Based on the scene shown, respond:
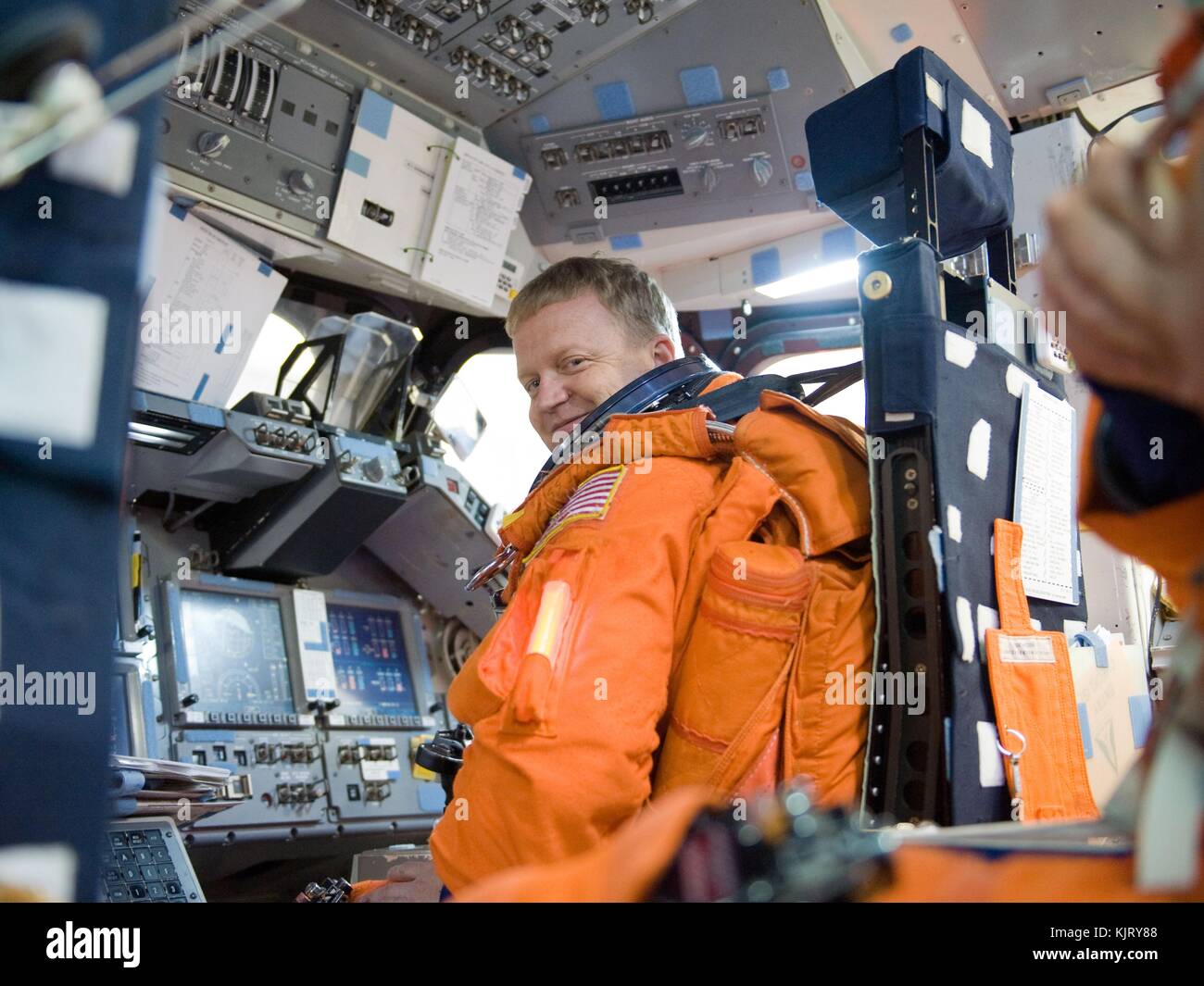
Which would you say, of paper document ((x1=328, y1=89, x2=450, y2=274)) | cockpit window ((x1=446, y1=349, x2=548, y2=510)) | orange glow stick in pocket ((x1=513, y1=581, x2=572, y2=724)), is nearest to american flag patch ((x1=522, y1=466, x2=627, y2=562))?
orange glow stick in pocket ((x1=513, y1=581, x2=572, y2=724))

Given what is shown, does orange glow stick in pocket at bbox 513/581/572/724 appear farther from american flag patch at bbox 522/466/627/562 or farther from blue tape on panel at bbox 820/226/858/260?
blue tape on panel at bbox 820/226/858/260

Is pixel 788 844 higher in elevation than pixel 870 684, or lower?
lower

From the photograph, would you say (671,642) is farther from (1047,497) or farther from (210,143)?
A: (210,143)

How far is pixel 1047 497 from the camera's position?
7.20 ft

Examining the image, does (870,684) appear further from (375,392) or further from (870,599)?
(375,392)

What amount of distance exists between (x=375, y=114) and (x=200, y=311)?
1.01 metres

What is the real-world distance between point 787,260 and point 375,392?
1.88 metres

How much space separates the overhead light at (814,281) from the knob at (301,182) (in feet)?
6.61

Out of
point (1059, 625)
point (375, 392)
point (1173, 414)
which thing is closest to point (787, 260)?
point (375, 392)

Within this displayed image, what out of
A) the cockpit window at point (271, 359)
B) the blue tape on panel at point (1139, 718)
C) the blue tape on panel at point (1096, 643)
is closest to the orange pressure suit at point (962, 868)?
the blue tape on panel at point (1096, 643)

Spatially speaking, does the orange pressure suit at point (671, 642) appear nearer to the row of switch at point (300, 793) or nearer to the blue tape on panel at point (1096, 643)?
the blue tape on panel at point (1096, 643)

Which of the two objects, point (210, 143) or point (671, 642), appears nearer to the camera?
point (671, 642)

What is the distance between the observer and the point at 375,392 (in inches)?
193

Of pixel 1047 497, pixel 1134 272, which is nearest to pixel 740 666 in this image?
pixel 1047 497
